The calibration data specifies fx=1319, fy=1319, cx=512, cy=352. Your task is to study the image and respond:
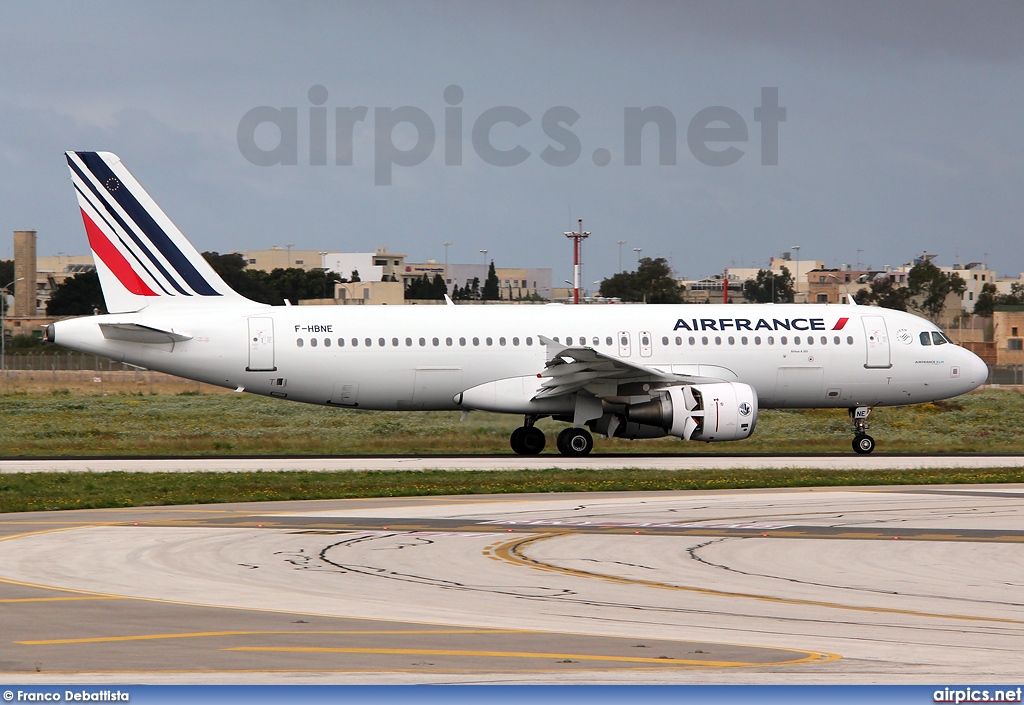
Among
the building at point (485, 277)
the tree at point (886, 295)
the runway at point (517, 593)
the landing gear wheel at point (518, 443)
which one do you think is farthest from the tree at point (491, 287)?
the runway at point (517, 593)

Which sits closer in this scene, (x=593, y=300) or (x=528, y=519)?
(x=528, y=519)

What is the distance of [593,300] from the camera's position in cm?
7288

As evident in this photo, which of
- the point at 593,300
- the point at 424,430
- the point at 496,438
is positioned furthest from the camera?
the point at 593,300

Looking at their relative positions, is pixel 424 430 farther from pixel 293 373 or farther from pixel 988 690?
pixel 988 690

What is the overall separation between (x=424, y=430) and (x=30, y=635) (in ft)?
111

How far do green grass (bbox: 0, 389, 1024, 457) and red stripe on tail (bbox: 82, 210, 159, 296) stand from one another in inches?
202

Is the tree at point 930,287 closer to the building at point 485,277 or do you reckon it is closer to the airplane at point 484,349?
the building at point 485,277

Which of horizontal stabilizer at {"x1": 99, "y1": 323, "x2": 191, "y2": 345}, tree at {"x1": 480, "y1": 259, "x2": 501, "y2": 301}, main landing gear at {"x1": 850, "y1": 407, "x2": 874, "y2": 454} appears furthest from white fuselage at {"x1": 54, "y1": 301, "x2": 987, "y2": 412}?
tree at {"x1": 480, "y1": 259, "x2": 501, "y2": 301}

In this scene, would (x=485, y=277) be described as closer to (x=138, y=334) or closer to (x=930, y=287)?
(x=930, y=287)

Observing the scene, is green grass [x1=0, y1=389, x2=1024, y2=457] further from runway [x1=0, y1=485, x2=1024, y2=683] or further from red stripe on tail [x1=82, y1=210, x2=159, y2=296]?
runway [x1=0, y1=485, x2=1024, y2=683]

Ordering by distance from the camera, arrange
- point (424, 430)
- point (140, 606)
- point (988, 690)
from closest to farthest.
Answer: point (988, 690) → point (140, 606) → point (424, 430)

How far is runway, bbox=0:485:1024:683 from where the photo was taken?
31.5ft

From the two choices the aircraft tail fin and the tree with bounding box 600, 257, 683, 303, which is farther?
the tree with bounding box 600, 257, 683, 303

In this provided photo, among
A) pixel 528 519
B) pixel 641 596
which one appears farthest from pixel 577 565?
pixel 528 519
